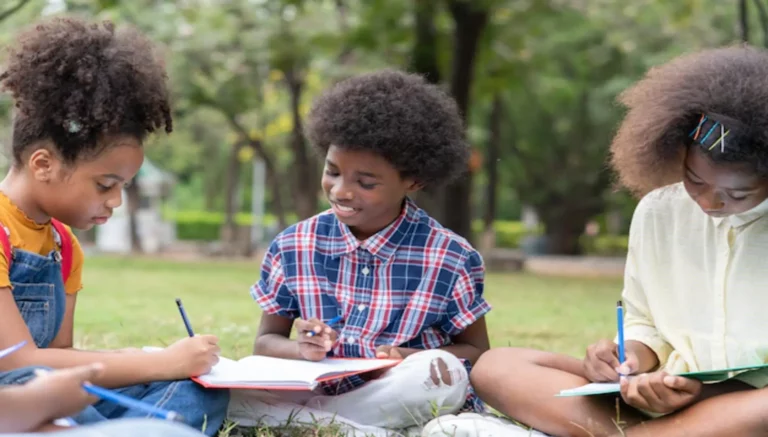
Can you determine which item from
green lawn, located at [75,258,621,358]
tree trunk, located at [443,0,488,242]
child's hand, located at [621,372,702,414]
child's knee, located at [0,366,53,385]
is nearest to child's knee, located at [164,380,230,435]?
child's knee, located at [0,366,53,385]

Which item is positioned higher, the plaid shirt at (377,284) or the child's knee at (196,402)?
the plaid shirt at (377,284)

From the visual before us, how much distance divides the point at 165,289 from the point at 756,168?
7.23 m

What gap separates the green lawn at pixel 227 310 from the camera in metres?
4.89

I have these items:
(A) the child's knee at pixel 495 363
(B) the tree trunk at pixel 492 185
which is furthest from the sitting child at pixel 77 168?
(B) the tree trunk at pixel 492 185

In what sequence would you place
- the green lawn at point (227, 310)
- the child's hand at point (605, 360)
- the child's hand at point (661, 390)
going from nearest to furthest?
the child's hand at point (661, 390)
the child's hand at point (605, 360)
the green lawn at point (227, 310)

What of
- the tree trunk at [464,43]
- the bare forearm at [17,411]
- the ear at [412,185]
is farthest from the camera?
the tree trunk at [464,43]

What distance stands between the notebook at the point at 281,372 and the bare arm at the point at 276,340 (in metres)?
0.08

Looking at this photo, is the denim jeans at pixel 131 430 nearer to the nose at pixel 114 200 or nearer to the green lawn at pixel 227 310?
the nose at pixel 114 200

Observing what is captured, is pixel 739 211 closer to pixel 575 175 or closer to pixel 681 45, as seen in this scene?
pixel 681 45

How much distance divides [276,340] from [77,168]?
84cm

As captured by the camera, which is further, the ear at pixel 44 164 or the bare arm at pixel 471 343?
the bare arm at pixel 471 343

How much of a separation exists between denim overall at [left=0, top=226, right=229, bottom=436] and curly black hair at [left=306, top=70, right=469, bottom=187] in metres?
0.92

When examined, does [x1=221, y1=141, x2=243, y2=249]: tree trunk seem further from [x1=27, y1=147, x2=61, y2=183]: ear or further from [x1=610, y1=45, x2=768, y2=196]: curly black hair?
[x1=27, y1=147, x2=61, y2=183]: ear

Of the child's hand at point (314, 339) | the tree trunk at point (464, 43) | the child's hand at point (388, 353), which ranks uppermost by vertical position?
the tree trunk at point (464, 43)
